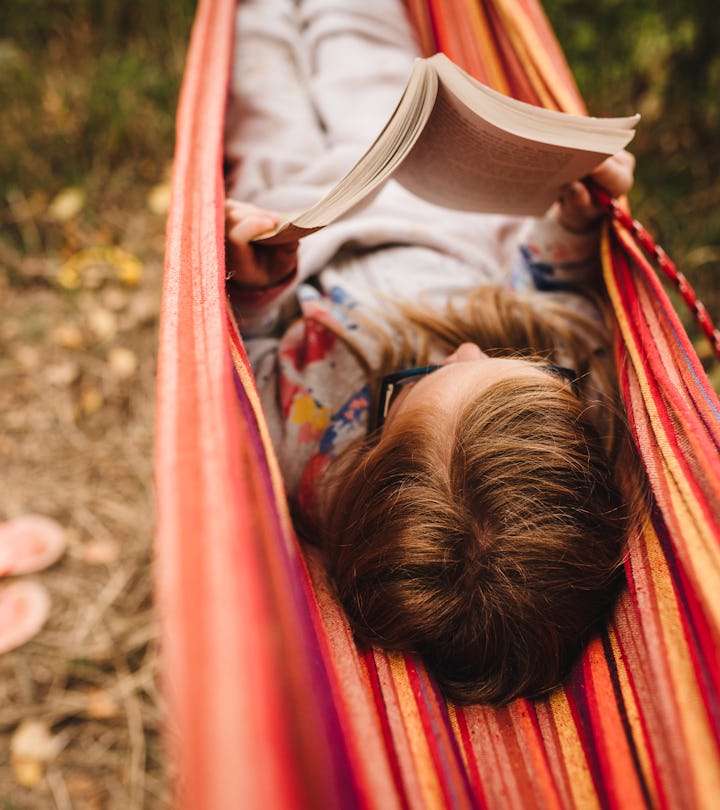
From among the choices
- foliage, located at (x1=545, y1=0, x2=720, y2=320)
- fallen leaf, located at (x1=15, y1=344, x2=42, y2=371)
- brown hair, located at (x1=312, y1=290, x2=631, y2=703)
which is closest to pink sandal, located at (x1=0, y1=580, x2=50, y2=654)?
fallen leaf, located at (x1=15, y1=344, x2=42, y2=371)

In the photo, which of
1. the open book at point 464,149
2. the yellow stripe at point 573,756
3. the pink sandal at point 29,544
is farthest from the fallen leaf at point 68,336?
the yellow stripe at point 573,756

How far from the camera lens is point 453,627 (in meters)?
0.58

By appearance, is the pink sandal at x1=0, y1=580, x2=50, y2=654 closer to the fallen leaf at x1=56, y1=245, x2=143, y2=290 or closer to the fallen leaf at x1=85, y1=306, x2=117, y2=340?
the fallen leaf at x1=85, y1=306, x2=117, y2=340

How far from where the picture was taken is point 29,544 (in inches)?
45.8

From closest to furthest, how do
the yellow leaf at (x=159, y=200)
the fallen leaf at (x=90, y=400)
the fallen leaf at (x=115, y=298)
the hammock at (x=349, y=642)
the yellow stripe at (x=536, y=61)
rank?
1. the hammock at (x=349, y=642)
2. the yellow stripe at (x=536, y=61)
3. the fallen leaf at (x=90, y=400)
4. the fallen leaf at (x=115, y=298)
5. the yellow leaf at (x=159, y=200)

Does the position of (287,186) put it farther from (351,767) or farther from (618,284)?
(351,767)

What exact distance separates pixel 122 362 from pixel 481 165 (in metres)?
0.98

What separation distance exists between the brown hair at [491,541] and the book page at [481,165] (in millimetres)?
246

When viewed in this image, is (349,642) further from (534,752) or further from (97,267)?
(97,267)

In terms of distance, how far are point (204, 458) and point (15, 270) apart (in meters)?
1.39

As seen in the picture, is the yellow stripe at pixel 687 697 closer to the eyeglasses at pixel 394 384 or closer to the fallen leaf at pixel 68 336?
the eyeglasses at pixel 394 384

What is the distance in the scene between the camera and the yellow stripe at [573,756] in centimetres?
48

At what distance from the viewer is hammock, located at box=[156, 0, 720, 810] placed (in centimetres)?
30

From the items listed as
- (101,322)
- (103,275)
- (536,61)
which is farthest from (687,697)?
(103,275)
